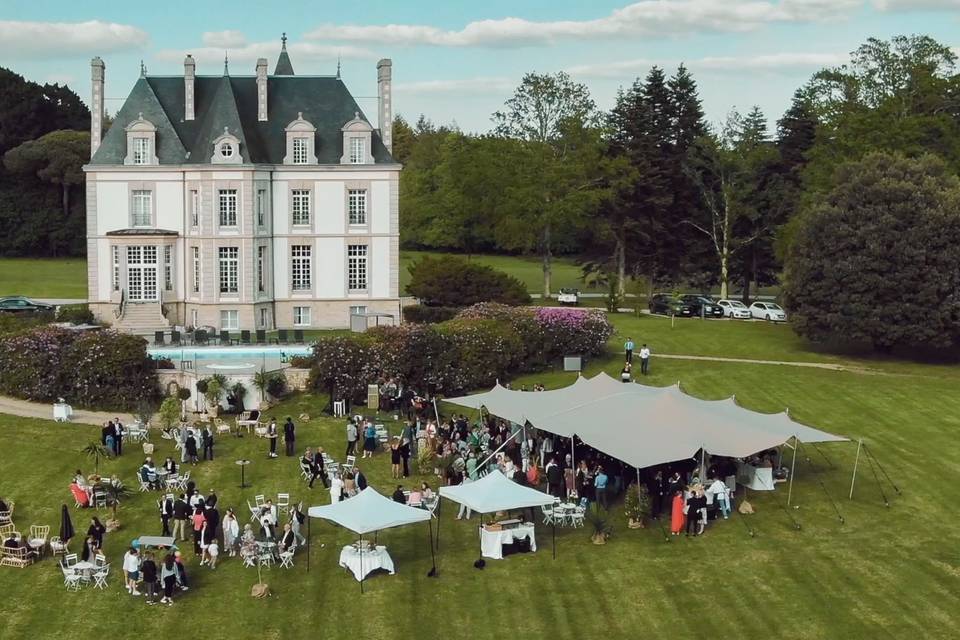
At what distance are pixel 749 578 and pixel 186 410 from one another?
22.8 metres

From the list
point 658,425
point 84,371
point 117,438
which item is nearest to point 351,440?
point 117,438

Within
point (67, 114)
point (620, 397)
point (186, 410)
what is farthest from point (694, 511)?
point (67, 114)

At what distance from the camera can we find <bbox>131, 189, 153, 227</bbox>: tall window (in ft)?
182

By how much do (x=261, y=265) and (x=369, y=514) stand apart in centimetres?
3199

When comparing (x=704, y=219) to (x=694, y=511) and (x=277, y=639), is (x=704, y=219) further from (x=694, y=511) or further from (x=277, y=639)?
(x=277, y=639)

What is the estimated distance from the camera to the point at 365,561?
25.6m

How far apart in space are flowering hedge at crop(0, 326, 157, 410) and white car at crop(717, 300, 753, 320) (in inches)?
1352

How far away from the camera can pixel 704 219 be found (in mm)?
76688

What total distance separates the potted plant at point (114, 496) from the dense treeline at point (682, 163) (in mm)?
42119

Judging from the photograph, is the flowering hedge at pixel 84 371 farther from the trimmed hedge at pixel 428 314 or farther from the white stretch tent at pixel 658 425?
the trimmed hedge at pixel 428 314

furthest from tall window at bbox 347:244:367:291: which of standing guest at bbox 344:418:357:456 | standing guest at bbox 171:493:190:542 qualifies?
standing guest at bbox 171:493:190:542

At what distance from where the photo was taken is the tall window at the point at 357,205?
56.7 metres

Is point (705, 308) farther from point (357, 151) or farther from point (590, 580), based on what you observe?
point (590, 580)

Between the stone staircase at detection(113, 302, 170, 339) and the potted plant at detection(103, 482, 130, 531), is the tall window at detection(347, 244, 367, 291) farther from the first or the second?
the potted plant at detection(103, 482, 130, 531)
